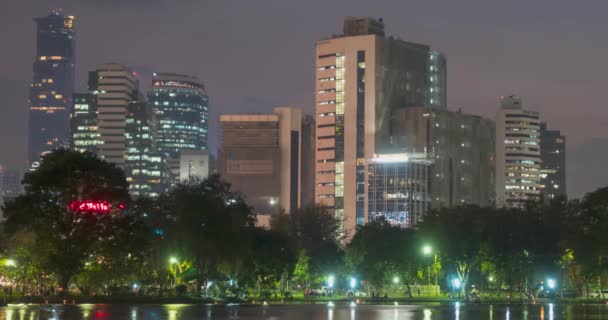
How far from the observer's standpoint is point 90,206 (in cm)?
10706

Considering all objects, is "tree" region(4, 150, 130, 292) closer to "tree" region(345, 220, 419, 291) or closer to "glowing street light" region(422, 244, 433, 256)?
"glowing street light" region(422, 244, 433, 256)

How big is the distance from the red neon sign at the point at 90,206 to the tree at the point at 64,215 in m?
0.41

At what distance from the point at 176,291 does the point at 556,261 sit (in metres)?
60.6

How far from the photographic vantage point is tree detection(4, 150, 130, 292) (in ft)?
346

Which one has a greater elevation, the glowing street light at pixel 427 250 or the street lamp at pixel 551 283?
the glowing street light at pixel 427 250

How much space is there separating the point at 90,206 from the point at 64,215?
102 inches

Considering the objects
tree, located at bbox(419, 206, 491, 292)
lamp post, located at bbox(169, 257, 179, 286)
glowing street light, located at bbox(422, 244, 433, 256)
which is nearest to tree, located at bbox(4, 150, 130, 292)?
lamp post, located at bbox(169, 257, 179, 286)

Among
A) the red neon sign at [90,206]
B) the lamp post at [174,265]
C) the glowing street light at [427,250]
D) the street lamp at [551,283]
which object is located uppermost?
the red neon sign at [90,206]

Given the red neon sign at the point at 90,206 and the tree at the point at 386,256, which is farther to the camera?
the tree at the point at 386,256

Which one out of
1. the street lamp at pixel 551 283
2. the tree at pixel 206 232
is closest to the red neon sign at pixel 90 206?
the tree at pixel 206 232

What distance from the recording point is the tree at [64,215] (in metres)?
105

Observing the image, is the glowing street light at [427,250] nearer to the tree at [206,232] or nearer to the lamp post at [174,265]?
the tree at [206,232]

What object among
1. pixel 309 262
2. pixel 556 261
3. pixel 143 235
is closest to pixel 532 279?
pixel 556 261

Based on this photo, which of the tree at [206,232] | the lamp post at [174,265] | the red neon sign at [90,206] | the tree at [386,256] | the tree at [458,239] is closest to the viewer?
the red neon sign at [90,206]
